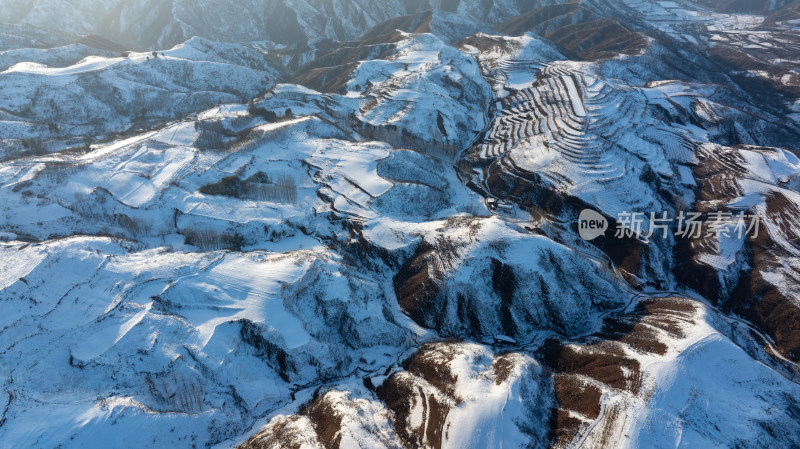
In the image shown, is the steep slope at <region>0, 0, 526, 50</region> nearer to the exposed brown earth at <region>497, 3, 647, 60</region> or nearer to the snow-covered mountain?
the exposed brown earth at <region>497, 3, 647, 60</region>

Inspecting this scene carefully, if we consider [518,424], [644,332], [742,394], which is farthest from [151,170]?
[742,394]

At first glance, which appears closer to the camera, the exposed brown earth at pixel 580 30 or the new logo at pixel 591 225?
the new logo at pixel 591 225

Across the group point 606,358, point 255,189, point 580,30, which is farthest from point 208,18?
point 606,358

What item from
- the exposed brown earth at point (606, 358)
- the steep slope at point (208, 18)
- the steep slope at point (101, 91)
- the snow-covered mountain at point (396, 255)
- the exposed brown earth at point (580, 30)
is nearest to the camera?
the exposed brown earth at point (606, 358)

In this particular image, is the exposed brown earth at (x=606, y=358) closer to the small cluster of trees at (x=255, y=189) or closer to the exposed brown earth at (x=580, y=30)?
the small cluster of trees at (x=255, y=189)

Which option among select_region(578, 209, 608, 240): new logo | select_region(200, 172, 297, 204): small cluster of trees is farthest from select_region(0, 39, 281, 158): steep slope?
select_region(578, 209, 608, 240): new logo

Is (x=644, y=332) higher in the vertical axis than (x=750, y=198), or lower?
lower

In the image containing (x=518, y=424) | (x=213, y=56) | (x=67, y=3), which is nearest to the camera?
(x=518, y=424)

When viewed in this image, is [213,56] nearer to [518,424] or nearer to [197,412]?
[197,412]

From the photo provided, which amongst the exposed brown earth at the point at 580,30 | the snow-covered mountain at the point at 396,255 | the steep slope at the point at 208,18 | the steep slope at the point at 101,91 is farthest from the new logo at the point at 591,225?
the steep slope at the point at 208,18
